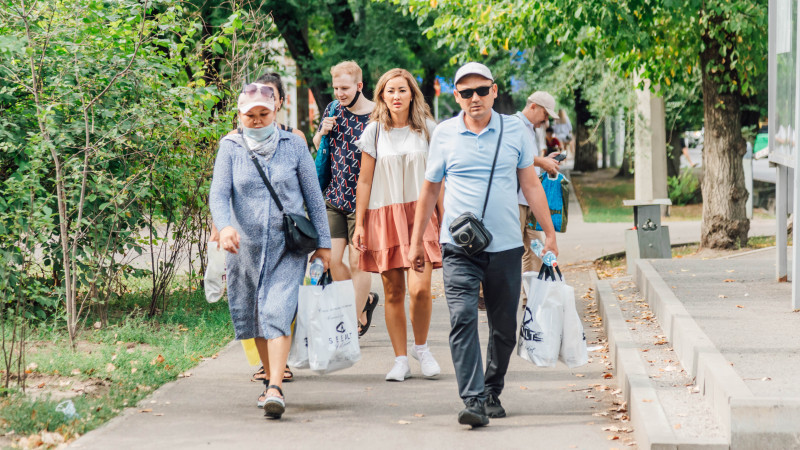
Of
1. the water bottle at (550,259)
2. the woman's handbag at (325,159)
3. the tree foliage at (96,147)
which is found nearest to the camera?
the water bottle at (550,259)

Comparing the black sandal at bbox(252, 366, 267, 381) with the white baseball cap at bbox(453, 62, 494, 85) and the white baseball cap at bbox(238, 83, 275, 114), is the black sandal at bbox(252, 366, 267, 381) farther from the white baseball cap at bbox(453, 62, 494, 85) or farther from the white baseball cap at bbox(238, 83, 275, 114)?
the white baseball cap at bbox(453, 62, 494, 85)

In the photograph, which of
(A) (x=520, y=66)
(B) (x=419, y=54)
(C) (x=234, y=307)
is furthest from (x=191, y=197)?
(A) (x=520, y=66)

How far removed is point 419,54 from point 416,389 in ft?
59.1

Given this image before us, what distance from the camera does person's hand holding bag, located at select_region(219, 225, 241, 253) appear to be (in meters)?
5.25

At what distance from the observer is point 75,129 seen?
777cm

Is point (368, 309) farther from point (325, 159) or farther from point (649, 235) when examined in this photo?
point (649, 235)

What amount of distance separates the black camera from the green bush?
66.1 feet

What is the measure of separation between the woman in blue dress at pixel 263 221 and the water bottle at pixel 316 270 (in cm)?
5

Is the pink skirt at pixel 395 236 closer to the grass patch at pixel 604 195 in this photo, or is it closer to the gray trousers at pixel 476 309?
the gray trousers at pixel 476 309

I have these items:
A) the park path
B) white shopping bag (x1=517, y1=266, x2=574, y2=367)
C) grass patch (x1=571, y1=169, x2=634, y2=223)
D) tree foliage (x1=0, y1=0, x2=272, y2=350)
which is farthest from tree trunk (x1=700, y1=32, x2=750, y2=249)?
white shopping bag (x1=517, y1=266, x2=574, y2=367)

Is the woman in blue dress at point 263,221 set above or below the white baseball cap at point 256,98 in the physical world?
below

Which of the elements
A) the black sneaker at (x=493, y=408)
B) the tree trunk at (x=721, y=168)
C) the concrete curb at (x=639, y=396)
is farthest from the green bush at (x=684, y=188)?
the black sneaker at (x=493, y=408)

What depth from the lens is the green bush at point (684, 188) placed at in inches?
970

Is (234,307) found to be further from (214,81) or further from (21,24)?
(214,81)
